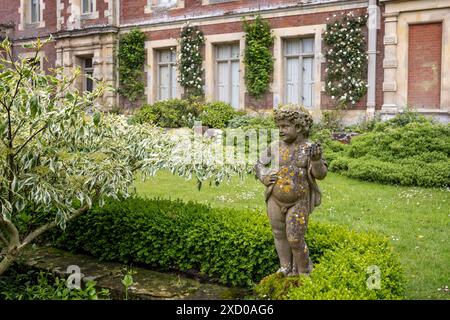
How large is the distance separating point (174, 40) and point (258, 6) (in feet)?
11.6

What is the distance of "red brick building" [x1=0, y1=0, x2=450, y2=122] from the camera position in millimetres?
13523

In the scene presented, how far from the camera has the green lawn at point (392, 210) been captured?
18.6 feet

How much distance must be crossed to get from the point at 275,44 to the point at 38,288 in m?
12.5

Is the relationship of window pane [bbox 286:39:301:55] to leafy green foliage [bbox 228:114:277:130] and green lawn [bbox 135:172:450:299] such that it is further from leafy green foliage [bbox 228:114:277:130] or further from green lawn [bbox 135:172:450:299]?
green lawn [bbox 135:172:450:299]

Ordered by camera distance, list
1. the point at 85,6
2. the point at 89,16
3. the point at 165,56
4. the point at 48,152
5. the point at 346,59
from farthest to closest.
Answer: the point at 85,6, the point at 89,16, the point at 165,56, the point at 346,59, the point at 48,152

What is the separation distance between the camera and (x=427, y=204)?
870 cm

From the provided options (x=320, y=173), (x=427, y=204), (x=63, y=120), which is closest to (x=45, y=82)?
(x=63, y=120)

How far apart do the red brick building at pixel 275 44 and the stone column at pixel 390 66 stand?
0.09 feet

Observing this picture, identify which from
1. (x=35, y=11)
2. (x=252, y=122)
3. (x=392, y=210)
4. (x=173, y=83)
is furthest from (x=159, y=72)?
(x=392, y=210)

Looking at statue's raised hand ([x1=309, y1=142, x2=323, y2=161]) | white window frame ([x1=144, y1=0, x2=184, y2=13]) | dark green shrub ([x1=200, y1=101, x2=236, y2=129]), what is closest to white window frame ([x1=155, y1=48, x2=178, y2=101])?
white window frame ([x1=144, y1=0, x2=184, y2=13])

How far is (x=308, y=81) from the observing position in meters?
16.0

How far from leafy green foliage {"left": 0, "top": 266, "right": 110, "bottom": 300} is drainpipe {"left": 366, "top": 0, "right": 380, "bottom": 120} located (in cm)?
1090

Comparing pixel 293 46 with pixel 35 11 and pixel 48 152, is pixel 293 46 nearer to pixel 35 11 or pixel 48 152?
pixel 48 152
